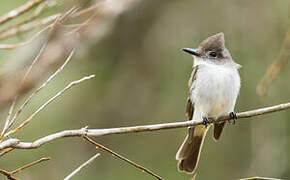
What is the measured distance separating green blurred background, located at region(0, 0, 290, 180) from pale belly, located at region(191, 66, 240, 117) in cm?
89

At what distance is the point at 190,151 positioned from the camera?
381cm

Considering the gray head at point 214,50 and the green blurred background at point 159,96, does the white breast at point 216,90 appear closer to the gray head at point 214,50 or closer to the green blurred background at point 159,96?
the gray head at point 214,50

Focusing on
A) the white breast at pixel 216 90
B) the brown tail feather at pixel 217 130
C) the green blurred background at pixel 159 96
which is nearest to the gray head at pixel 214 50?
the white breast at pixel 216 90

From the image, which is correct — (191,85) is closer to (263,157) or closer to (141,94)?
(263,157)

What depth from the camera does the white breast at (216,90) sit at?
3.57 meters

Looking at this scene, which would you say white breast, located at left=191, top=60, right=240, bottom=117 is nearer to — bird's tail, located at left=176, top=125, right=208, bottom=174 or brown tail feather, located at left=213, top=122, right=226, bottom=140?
brown tail feather, located at left=213, top=122, right=226, bottom=140

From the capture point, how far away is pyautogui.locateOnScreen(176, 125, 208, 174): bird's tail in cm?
367

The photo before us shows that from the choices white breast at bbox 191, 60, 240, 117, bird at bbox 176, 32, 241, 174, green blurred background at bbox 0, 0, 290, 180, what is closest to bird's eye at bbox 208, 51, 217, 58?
bird at bbox 176, 32, 241, 174

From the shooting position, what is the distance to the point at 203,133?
157 inches

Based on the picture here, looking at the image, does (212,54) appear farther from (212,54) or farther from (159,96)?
(159,96)

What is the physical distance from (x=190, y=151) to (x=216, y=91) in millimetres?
513

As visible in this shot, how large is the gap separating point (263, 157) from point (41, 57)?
2.95m

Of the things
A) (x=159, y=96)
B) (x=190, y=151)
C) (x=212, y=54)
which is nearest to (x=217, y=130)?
(x=190, y=151)

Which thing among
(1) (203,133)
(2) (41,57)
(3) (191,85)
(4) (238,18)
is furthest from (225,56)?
(2) (41,57)
